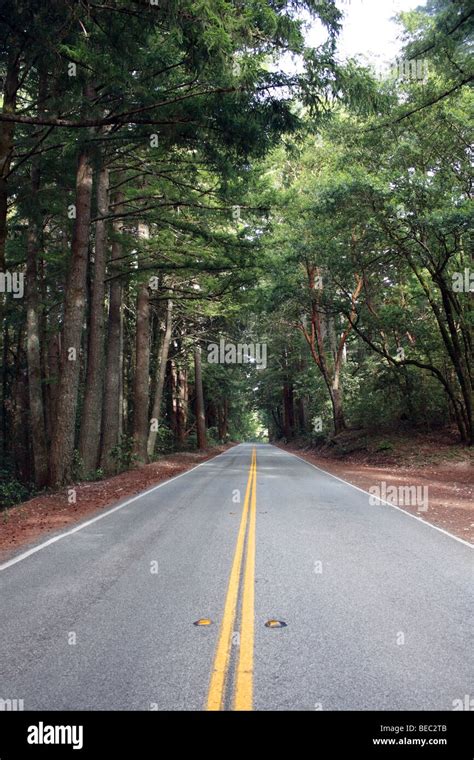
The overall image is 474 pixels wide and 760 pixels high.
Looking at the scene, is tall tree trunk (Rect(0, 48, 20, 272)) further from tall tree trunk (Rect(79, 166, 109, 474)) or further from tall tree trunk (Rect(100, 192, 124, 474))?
tall tree trunk (Rect(100, 192, 124, 474))

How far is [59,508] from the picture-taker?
38.8 ft

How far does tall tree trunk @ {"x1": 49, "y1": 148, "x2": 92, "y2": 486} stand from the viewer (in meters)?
14.3

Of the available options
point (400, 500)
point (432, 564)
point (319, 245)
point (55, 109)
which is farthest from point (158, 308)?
point (432, 564)

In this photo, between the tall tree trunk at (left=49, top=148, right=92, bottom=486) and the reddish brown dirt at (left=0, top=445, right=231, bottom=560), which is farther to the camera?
the tall tree trunk at (left=49, top=148, right=92, bottom=486)

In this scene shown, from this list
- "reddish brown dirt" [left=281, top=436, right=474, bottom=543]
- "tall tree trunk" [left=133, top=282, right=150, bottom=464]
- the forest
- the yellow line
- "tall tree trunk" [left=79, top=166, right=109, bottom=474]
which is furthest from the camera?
"tall tree trunk" [left=133, top=282, right=150, bottom=464]

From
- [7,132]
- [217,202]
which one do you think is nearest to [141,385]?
[217,202]

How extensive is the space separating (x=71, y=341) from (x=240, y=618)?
11.1 meters

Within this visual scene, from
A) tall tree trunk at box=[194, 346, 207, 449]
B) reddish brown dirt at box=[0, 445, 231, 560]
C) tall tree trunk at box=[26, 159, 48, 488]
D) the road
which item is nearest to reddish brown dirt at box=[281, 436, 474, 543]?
the road

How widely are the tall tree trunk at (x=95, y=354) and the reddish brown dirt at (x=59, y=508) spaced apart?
1281 millimetres

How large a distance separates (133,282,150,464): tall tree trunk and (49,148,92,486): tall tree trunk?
6996 millimetres

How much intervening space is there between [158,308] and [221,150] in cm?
1766

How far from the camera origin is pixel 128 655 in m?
4.11

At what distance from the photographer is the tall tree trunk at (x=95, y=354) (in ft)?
54.5
